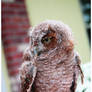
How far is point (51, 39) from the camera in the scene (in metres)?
0.47

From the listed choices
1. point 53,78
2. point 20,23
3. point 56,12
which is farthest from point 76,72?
point 56,12

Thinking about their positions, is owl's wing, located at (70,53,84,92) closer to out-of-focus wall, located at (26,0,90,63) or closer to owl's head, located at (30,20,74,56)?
owl's head, located at (30,20,74,56)

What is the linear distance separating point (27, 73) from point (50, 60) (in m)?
0.05

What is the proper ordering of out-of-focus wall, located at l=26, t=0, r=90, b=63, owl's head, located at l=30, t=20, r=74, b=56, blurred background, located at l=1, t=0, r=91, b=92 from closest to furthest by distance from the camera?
owl's head, located at l=30, t=20, r=74, b=56 < blurred background, located at l=1, t=0, r=91, b=92 < out-of-focus wall, located at l=26, t=0, r=90, b=63

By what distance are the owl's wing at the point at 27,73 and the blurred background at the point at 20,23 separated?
195cm

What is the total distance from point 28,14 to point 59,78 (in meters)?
2.62

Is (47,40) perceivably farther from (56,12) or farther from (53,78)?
(56,12)

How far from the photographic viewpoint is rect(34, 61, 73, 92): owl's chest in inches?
19.0

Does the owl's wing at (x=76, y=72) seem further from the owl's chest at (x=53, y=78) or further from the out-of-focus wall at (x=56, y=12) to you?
the out-of-focus wall at (x=56, y=12)

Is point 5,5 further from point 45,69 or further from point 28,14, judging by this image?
point 45,69

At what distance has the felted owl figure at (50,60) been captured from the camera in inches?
18.5

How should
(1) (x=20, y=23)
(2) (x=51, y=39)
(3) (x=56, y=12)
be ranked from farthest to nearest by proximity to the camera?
(3) (x=56, y=12), (1) (x=20, y=23), (2) (x=51, y=39)

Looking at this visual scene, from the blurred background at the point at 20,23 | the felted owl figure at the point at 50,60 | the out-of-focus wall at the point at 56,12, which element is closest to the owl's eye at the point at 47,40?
the felted owl figure at the point at 50,60

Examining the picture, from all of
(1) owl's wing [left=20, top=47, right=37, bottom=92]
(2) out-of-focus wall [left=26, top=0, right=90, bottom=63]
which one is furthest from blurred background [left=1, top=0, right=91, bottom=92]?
(1) owl's wing [left=20, top=47, right=37, bottom=92]
